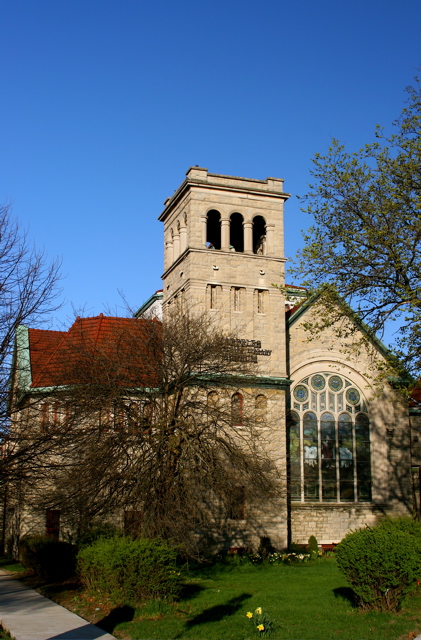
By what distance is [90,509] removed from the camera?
1944cm

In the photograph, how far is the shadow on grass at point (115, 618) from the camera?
14.4 metres

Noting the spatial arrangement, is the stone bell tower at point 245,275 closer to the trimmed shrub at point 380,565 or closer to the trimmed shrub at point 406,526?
the trimmed shrub at point 406,526

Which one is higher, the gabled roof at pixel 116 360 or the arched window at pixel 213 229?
the arched window at pixel 213 229

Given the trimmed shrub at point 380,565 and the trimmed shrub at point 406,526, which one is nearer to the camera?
the trimmed shrub at point 380,565

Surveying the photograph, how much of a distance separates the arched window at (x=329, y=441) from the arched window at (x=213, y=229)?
8.23m

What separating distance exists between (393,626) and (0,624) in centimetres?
788

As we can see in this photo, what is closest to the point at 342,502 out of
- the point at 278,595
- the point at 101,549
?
the point at 278,595

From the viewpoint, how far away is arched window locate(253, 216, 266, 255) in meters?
32.7

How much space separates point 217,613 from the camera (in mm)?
15258

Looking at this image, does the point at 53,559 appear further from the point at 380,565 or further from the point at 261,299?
the point at 261,299

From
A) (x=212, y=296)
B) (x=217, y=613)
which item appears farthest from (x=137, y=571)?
(x=212, y=296)

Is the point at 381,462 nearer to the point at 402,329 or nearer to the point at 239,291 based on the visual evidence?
the point at 239,291

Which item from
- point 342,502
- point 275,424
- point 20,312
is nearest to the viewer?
point 20,312

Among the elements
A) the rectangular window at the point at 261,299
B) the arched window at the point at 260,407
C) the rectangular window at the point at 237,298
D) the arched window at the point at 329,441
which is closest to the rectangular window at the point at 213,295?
the rectangular window at the point at 237,298
